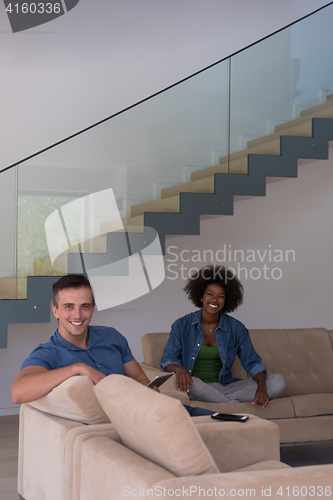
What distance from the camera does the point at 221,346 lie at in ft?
12.2

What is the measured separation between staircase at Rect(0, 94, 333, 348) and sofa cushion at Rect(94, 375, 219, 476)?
256cm

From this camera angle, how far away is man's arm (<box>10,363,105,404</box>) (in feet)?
7.16

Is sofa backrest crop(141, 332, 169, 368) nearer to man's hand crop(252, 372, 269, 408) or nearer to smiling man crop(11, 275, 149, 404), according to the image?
man's hand crop(252, 372, 269, 408)

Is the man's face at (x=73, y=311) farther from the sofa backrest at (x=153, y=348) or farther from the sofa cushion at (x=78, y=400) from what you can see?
the sofa backrest at (x=153, y=348)

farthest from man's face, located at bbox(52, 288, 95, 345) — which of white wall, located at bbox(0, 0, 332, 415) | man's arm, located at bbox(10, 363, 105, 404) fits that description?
white wall, located at bbox(0, 0, 332, 415)

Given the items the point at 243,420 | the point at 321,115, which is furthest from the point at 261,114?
the point at 243,420

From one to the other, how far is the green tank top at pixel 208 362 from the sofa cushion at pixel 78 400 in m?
1.62

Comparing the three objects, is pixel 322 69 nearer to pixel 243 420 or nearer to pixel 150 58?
pixel 150 58

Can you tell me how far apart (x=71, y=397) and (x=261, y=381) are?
176 cm

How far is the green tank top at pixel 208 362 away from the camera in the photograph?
371 centimetres

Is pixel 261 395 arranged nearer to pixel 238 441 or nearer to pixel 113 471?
pixel 238 441

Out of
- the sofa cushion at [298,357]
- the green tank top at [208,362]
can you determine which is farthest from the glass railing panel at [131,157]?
the sofa cushion at [298,357]

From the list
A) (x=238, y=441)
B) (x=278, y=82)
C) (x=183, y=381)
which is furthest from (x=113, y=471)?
(x=278, y=82)

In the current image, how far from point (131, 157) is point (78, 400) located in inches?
107
